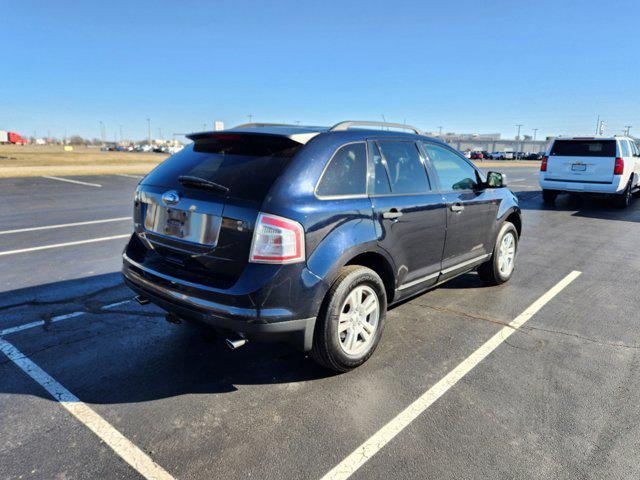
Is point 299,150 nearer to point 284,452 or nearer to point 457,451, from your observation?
point 284,452

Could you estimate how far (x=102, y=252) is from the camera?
6852 mm

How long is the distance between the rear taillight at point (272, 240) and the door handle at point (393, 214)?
97 centimetres

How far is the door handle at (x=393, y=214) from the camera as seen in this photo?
357 cm

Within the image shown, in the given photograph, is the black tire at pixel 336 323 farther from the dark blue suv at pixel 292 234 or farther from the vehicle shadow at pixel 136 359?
the vehicle shadow at pixel 136 359

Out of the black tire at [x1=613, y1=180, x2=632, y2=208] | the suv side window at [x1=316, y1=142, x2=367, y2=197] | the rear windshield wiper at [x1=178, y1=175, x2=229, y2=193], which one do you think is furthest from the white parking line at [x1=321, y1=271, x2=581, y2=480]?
the black tire at [x1=613, y1=180, x2=632, y2=208]

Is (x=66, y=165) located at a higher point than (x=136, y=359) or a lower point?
higher

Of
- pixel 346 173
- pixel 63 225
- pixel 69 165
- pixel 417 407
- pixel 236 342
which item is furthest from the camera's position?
pixel 69 165

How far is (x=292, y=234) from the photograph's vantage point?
2.88m

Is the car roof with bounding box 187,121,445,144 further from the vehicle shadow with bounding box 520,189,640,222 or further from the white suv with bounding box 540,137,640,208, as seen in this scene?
the white suv with bounding box 540,137,640,208

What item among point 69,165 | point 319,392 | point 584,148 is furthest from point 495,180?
point 69,165

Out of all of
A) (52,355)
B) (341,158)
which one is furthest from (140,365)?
(341,158)

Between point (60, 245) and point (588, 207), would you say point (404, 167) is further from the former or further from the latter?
point (588, 207)

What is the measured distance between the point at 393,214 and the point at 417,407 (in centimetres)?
145

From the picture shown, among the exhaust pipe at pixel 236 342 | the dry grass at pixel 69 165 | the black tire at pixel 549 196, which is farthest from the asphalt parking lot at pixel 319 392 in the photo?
the dry grass at pixel 69 165
